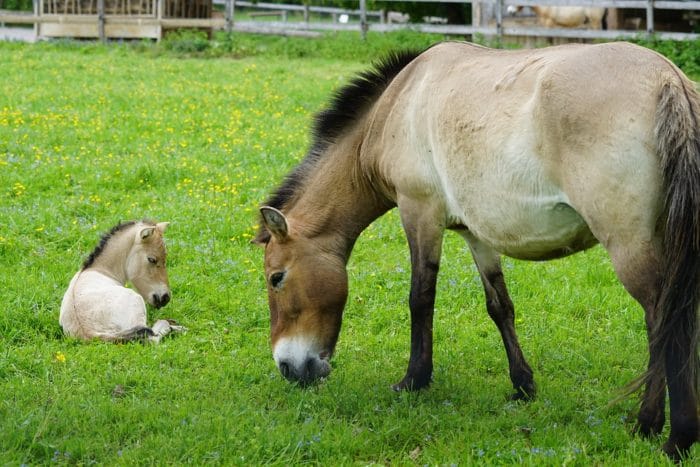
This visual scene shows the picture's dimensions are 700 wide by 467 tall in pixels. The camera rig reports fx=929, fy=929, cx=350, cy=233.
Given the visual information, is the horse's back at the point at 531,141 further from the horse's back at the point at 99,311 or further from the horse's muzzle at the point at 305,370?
the horse's back at the point at 99,311

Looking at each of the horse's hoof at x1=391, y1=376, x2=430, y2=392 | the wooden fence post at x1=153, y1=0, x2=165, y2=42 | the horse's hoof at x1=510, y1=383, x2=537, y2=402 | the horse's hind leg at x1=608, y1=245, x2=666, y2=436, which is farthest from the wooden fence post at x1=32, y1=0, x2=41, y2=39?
the horse's hind leg at x1=608, y1=245, x2=666, y2=436

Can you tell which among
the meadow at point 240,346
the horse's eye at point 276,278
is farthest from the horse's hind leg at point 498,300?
the horse's eye at point 276,278

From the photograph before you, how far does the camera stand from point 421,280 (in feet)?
18.7

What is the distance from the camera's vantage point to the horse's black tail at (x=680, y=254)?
412cm

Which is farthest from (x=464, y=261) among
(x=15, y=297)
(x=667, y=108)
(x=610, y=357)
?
(x=667, y=108)

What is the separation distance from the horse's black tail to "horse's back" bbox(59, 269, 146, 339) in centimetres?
397

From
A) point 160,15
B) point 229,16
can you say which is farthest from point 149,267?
point 160,15

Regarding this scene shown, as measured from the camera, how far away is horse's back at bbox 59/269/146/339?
266 inches

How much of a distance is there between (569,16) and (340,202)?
19.4 metres

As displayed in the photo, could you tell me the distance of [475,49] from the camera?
5766 mm

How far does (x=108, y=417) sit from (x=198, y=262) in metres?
3.18

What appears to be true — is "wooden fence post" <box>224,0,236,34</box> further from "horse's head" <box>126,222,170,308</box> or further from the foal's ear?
the foal's ear

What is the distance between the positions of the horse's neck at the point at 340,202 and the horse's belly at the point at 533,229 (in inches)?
41.7

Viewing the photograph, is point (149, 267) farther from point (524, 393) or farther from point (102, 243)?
point (524, 393)
